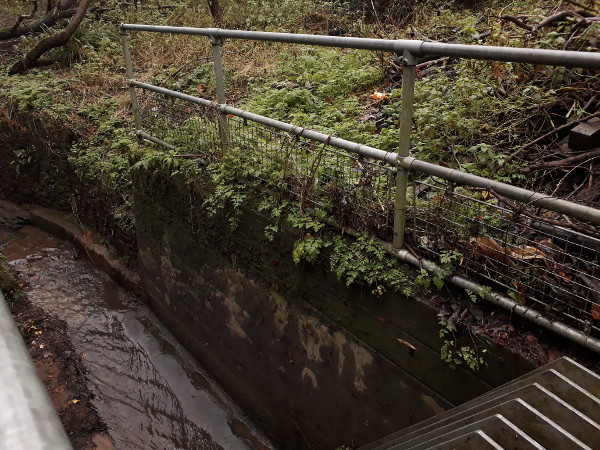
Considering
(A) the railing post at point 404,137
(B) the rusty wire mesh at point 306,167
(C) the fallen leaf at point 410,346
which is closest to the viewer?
(A) the railing post at point 404,137

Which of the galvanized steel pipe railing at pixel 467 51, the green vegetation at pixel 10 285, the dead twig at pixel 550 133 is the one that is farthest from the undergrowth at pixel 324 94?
the green vegetation at pixel 10 285

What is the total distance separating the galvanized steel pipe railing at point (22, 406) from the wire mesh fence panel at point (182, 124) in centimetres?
394

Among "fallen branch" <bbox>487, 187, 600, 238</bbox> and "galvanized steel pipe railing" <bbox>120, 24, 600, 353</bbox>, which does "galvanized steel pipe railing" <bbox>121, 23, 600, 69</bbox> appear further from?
"fallen branch" <bbox>487, 187, 600, 238</bbox>

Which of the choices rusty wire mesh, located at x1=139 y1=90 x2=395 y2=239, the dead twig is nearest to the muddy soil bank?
rusty wire mesh, located at x1=139 y1=90 x2=395 y2=239

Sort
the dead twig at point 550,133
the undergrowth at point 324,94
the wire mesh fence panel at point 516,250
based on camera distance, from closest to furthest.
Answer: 1. the wire mesh fence panel at point 516,250
2. the dead twig at point 550,133
3. the undergrowth at point 324,94

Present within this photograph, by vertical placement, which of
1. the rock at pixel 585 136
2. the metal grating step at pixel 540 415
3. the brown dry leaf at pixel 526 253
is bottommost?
the metal grating step at pixel 540 415

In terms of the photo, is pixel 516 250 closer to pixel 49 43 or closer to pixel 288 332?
pixel 288 332

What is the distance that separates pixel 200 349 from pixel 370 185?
2936mm

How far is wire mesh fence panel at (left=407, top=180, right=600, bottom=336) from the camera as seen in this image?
7.80ft

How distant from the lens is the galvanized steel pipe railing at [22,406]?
16.8 inches

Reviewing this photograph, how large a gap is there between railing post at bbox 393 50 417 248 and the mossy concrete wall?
41 cm

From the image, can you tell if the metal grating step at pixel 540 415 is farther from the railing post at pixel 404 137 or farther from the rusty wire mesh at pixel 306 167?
the rusty wire mesh at pixel 306 167

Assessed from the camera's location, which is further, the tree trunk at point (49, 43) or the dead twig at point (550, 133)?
the tree trunk at point (49, 43)

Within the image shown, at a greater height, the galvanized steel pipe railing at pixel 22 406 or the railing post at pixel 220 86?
the galvanized steel pipe railing at pixel 22 406
